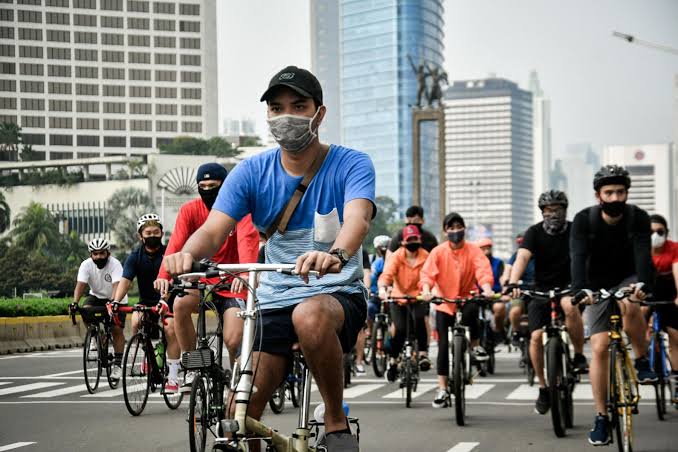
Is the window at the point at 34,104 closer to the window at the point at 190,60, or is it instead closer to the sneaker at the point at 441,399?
the window at the point at 190,60

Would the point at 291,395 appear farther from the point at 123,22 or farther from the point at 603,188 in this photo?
the point at 123,22

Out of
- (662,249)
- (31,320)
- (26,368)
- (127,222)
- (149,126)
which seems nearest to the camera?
(662,249)

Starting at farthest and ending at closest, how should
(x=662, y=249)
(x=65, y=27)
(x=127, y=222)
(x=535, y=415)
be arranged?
(x=65, y=27), (x=127, y=222), (x=662, y=249), (x=535, y=415)

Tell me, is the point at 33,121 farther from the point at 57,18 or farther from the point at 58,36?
the point at 57,18

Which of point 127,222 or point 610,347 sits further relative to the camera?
point 127,222

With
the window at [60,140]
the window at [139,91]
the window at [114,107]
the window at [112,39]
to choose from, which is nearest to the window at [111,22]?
the window at [112,39]

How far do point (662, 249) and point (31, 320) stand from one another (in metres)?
17.1

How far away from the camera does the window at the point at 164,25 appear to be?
6097 inches

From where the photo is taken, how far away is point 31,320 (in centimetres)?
2633

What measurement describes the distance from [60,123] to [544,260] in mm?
139941

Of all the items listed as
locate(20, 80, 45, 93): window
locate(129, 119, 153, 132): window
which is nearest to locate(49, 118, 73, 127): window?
locate(20, 80, 45, 93): window

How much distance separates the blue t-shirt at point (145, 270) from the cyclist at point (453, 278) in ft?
8.77

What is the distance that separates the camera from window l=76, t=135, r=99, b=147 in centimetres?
15127

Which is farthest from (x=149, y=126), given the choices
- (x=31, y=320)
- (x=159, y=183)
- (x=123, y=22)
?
(x=31, y=320)
